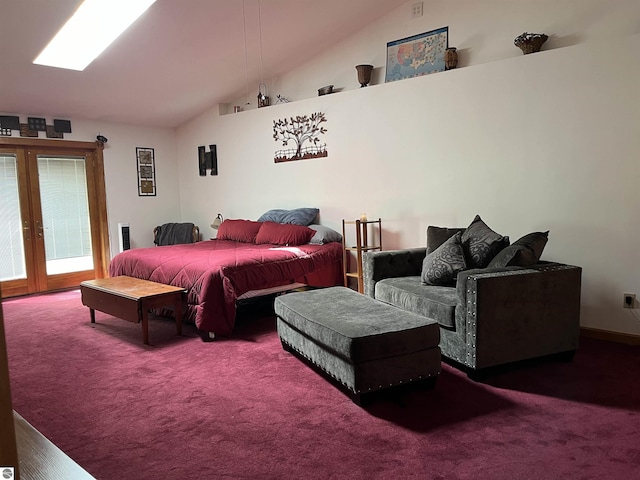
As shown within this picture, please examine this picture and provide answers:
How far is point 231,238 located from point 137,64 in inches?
85.8

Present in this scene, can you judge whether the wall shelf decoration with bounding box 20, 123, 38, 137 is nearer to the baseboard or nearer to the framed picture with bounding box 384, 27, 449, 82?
the framed picture with bounding box 384, 27, 449, 82

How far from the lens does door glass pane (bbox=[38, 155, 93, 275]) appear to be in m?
5.97

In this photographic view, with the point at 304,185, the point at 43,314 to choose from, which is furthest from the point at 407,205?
the point at 43,314

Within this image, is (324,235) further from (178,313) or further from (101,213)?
(101,213)

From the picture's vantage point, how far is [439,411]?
2.53 m

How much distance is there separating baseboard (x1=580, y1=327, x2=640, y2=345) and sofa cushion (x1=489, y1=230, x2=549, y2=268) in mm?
968

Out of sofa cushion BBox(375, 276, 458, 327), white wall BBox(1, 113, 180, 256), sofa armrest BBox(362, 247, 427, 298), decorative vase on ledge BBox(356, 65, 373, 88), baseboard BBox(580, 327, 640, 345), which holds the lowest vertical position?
baseboard BBox(580, 327, 640, 345)

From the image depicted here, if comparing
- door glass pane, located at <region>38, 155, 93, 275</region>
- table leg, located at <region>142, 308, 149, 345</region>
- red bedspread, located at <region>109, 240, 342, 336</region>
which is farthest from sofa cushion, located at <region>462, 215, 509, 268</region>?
door glass pane, located at <region>38, 155, 93, 275</region>

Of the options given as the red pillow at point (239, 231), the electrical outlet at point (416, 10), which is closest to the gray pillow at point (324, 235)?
the red pillow at point (239, 231)

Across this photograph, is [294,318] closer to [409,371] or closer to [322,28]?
[409,371]

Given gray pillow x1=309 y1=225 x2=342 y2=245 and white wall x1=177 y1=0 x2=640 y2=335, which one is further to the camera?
gray pillow x1=309 y1=225 x2=342 y2=245

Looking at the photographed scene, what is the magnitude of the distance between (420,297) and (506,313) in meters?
0.59

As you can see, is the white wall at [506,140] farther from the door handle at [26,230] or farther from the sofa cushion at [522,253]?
the door handle at [26,230]

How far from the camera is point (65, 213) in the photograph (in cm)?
613
